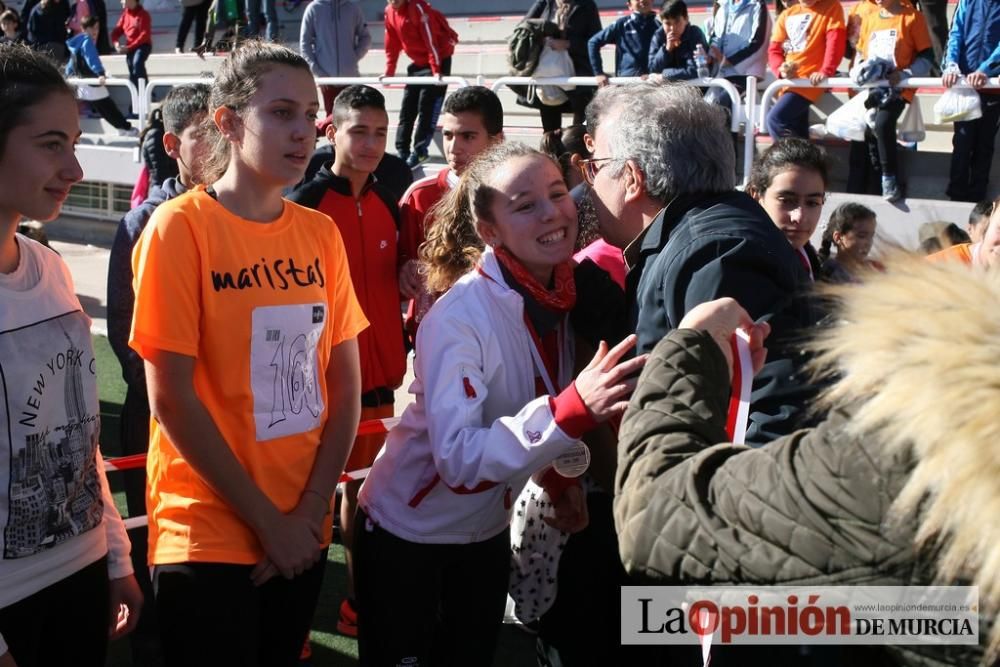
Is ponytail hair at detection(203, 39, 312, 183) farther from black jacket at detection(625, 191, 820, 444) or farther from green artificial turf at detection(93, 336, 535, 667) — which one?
green artificial turf at detection(93, 336, 535, 667)

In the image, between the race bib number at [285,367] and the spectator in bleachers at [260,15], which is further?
the spectator in bleachers at [260,15]

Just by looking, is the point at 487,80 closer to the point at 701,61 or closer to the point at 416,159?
the point at 416,159

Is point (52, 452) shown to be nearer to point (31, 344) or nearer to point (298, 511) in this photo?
point (31, 344)

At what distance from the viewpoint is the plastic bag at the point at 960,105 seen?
7355mm

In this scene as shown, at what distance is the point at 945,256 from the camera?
1471 millimetres

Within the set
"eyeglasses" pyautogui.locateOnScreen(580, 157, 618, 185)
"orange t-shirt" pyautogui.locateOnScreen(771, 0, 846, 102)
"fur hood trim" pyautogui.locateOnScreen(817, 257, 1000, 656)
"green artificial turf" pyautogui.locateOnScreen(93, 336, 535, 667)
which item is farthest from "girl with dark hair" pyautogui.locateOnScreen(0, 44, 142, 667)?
"orange t-shirt" pyautogui.locateOnScreen(771, 0, 846, 102)

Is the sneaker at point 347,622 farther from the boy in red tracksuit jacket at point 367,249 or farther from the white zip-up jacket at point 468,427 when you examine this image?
the white zip-up jacket at point 468,427

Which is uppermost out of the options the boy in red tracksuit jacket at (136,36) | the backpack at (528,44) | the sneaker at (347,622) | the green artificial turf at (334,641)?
the boy in red tracksuit jacket at (136,36)

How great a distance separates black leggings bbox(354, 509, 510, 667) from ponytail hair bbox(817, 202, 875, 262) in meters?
3.27

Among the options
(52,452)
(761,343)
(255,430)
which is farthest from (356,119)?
(761,343)

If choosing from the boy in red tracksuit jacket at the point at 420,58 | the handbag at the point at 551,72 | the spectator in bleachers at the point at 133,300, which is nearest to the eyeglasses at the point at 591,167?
the spectator in bleachers at the point at 133,300

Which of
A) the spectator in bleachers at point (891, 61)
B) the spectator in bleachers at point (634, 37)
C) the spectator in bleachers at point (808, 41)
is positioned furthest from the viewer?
the spectator in bleachers at point (634, 37)

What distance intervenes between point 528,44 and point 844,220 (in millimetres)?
4630

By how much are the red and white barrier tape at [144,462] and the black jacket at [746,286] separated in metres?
1.30
